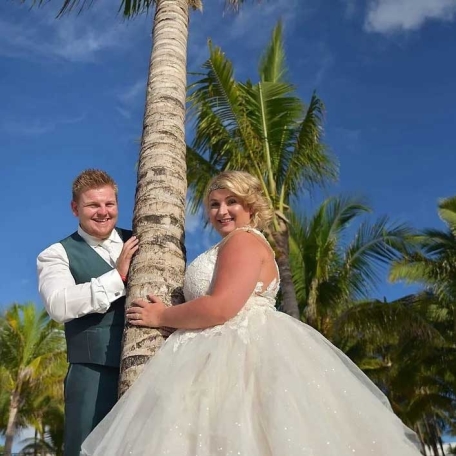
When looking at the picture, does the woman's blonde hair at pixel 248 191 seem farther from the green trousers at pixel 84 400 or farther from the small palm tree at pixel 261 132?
the small palm tree at pixel 261 132

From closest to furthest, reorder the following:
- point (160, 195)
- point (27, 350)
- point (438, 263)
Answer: point (160, 195), point (438, 263), point (27, 350)

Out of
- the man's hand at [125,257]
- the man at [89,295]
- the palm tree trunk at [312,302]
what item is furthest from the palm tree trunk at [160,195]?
the palm tree trunk at [312,302]

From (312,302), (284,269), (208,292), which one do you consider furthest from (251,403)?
(312,302)

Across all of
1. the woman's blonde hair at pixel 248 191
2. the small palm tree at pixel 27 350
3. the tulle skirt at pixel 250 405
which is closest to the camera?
the tulle skirt at pixel 250 405

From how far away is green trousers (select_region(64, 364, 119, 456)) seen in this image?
2779 mm

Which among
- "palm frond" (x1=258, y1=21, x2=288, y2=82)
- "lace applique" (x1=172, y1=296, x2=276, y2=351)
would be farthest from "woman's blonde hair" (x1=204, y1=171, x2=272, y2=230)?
"palm frond" (x1=258, y1=21, x2=288, y2=82)

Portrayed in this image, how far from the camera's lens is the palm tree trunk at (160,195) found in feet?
9.55

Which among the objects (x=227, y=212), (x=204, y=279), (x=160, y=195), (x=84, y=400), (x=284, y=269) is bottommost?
(x=84, y=400)

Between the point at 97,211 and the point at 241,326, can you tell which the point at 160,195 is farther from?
the point at 241,326

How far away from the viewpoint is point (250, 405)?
225 cm

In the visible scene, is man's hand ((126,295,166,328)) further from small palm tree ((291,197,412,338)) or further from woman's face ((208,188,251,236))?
small palm tree ((291,197,412,338))

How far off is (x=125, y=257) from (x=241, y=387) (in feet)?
4.03

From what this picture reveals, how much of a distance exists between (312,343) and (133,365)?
36.3 inches

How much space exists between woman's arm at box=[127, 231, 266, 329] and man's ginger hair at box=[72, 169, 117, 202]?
0.87 metres
